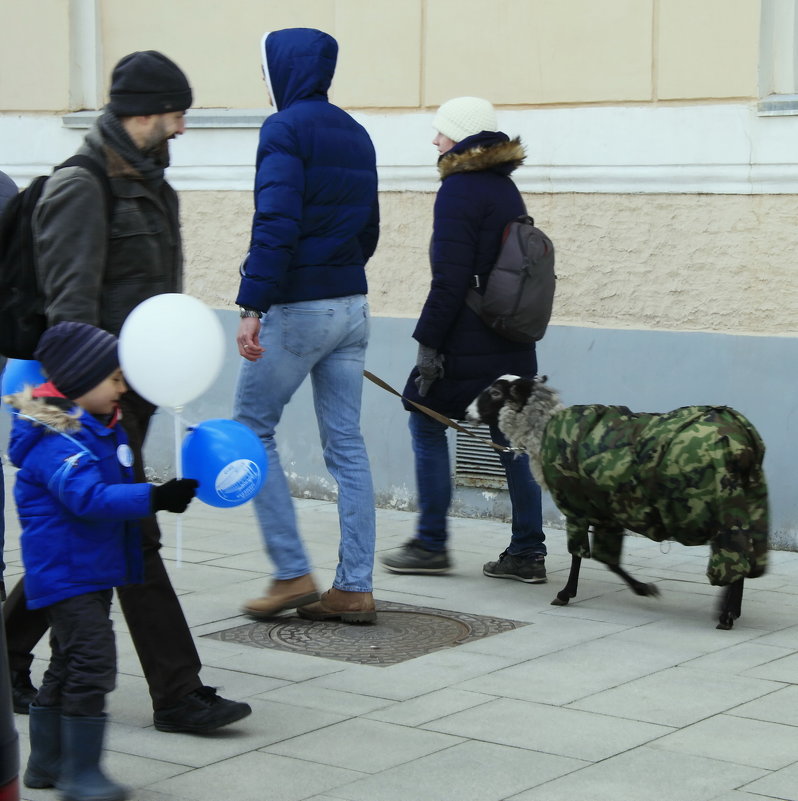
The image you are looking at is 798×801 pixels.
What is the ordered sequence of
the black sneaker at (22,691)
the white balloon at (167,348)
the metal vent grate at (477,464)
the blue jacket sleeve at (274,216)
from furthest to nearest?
the metal vent grate at (477,464), the blue jacket sleeve at (274,216), the black sneaker at (22,691), the white balloon at (167,348)

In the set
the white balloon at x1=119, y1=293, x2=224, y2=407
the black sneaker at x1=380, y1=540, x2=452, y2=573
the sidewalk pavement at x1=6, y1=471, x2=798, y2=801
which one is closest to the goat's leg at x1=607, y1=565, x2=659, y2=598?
the sidewalk pavement at x1=6, y1=471, x2=798, y2=801

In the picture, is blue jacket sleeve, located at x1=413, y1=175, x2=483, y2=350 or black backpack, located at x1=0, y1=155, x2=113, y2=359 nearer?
black backpack, located at x1=0, y1=155, x2=113, y2=359

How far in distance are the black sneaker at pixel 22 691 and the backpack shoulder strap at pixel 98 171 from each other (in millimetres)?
1425

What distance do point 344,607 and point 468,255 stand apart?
1.54m

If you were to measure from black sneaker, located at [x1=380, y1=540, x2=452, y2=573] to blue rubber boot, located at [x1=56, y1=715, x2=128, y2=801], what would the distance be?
283 cm

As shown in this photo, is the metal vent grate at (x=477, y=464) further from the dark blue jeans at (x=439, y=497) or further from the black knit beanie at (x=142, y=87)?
the black knit beanie at (x=142, y=87)

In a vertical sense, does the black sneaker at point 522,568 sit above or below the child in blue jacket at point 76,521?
below

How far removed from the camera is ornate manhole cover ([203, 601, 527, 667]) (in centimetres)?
547

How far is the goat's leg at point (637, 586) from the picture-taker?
6102 mm

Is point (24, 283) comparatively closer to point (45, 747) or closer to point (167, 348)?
point (167, 348)

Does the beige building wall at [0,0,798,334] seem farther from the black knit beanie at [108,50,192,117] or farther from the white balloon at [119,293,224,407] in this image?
the white balloon at [119,293,224,407]

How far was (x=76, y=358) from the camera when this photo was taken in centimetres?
401

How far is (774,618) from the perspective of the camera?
595 cm

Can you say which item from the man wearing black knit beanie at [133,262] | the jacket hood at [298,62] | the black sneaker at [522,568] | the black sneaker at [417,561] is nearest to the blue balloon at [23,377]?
the man wearing black knit beanie at [133,262]
